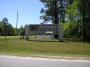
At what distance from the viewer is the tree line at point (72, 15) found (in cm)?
6493

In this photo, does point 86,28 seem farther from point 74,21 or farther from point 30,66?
point 30,66

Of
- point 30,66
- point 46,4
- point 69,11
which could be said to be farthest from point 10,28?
point 30,66

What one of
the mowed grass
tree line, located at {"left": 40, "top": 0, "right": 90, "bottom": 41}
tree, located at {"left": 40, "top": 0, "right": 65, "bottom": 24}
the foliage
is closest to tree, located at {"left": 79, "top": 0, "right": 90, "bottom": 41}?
tree line, located at {"left": 40, "top": 0, "right": 90, "bottom": 41}

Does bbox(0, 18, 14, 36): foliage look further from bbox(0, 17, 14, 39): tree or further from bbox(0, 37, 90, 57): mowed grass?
bbox(0, 37, 90, 57): mowed grass

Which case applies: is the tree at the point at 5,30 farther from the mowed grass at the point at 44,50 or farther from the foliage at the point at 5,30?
the mowed grass at the point at 44,50

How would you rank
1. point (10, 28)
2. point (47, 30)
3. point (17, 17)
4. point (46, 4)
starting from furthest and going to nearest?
point (10, 28)
point (17, 17)
point (46, 4)
point (47, 30)

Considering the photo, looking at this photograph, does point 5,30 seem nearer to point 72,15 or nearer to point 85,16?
point 72,15

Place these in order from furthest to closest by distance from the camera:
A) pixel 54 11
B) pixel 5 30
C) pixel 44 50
Answer: 1. pixel 5 30
2. pixel 54 11
3. pixel 44 50

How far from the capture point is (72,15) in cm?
6931

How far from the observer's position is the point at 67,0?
79.1 meters

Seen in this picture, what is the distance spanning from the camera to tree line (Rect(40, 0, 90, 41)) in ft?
→ 213

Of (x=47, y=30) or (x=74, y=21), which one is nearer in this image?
(x=47, y=30)

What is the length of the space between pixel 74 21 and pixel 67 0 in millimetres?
11836

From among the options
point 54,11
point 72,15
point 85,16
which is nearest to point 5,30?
point 54,11
